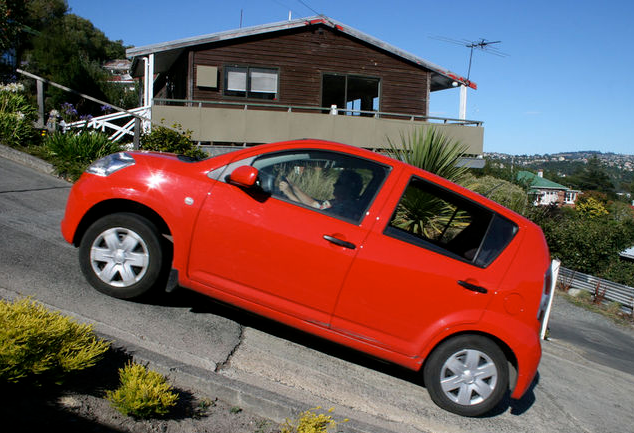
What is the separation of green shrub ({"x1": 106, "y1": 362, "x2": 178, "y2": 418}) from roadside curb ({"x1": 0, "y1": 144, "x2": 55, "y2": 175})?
26.4 ft

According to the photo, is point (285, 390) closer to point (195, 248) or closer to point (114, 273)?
point (195, 248)

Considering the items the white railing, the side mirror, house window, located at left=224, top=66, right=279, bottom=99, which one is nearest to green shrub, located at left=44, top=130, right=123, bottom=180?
the white railing

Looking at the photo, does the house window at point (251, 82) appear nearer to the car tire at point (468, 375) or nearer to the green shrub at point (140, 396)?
the car tire at point (468, 375)

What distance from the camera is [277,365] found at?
13.3ft

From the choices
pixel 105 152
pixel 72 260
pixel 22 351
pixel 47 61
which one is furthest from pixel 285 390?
pixel 47 61

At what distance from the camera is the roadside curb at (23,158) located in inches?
386

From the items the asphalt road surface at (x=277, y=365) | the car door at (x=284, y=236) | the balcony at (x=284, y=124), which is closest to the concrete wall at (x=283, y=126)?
the balcony at (x=284, y=124)

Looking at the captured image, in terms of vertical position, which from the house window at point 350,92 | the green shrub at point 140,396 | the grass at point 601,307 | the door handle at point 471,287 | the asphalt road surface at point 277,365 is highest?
the house window at point 350,92

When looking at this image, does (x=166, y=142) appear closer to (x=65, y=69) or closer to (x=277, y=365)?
(x=277, y=365)

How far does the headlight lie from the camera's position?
4.46m

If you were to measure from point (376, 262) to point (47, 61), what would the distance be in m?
26.8

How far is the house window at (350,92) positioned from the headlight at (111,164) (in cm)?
1520

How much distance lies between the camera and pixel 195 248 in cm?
421

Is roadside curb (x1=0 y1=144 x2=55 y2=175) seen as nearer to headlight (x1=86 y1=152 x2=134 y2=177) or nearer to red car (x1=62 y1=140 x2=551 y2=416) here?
headlight (x1=86 y1=152 x2=134 y2=177)
